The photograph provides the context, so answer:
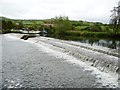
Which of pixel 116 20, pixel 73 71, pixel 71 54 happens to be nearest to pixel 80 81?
pixel 73 71

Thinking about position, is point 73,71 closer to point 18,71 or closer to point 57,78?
point 57,78

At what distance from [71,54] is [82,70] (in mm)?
6771

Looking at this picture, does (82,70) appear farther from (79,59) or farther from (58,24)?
(58,24)

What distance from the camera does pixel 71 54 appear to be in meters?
22.1

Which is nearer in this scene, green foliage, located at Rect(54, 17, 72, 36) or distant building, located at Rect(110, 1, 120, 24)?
distant building, located at Rect(110, 1, 120, 24)

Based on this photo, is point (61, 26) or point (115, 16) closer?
point (115, 16)

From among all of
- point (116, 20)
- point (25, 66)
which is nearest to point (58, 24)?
point (116, 20)

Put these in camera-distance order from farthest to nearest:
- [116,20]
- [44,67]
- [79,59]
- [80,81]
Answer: [116,20] → [79,59] → [44,67] → [80,81]

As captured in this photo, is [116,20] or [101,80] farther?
[116,20]

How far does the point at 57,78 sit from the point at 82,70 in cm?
283

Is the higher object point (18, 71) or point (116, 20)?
point (116, 20)

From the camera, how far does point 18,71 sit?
14.8 m

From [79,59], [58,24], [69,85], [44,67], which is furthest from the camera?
[58,24]

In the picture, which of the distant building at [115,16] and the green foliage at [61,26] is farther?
the green foliage at [61,26]
